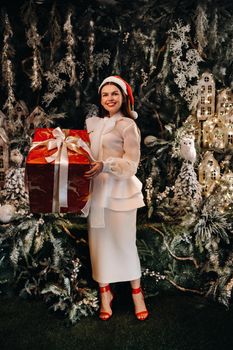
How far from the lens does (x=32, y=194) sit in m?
2.84

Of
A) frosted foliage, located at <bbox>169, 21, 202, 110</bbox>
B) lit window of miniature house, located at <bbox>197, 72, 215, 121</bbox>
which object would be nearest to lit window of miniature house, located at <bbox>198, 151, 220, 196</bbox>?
lit window of miniature house, located at <bbox>197, 72, 215, 121</bbox>

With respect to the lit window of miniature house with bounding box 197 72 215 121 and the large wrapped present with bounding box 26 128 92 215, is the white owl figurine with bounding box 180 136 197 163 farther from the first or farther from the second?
the large wrapped present with bounding box 26 128 92 215

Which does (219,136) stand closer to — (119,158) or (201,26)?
(201,26)

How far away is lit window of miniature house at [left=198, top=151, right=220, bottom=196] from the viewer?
4.05 metres

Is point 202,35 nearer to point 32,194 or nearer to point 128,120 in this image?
point 128,120

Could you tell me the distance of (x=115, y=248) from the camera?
3205 mm

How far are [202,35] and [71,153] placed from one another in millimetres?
1993

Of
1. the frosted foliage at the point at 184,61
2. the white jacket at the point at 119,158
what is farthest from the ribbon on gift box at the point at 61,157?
the frosted foliage at the point at 184,61

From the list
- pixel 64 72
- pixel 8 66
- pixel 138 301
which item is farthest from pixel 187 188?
pixel 8 66

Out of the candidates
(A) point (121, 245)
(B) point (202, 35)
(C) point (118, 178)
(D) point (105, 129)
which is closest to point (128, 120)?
(D) point (105, 129)

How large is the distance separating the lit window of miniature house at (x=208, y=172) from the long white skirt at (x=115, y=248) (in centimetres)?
120

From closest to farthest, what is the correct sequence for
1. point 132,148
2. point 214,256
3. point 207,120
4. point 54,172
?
1. point 54,172
2. point 132,148
3. point 214,256
4. point 207,120

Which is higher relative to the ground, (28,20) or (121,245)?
(28,20)

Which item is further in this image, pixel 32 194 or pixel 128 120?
pixel 128 120
